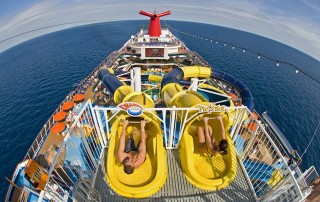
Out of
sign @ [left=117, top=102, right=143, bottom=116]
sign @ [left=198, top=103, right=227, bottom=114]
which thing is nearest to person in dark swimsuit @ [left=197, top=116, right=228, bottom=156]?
sign @ [left=198, top=103, right=227, bottom=114]

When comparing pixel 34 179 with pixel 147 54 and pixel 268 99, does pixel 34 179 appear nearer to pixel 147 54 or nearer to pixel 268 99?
pixel 147 54

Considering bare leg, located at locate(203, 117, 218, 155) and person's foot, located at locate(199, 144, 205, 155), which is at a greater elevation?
bare leg, located at locate(203, 117, 218, 155)

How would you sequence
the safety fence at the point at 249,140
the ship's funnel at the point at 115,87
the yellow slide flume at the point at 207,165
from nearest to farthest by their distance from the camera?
the safety fence at the point at 249,140 < the yellow slide flume at the point at 207,165 < the ship's funnel at the point at 115,87

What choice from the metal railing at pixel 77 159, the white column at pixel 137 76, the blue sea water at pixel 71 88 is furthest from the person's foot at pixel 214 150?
the blue sea water at pixel 71 88

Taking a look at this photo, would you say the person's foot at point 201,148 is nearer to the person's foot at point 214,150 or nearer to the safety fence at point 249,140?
the person's foot at point 214,150

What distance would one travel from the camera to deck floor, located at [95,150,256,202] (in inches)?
359

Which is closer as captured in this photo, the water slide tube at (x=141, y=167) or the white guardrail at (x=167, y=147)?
the white guardrail at (x=167, y=147)

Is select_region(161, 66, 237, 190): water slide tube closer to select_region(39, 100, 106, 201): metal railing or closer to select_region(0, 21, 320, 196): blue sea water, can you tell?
select_region(39, 100, 106, 201): metal railing

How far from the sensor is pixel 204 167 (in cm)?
1024

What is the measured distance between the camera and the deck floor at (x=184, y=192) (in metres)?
9.11

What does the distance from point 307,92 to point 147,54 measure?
47940 mm

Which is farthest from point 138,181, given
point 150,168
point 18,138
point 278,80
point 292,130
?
point 278,80

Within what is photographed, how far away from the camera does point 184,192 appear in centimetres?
934

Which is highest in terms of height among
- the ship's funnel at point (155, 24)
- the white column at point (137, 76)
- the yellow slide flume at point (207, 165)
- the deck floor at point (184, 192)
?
the ship's funnel at point (155, 24)
